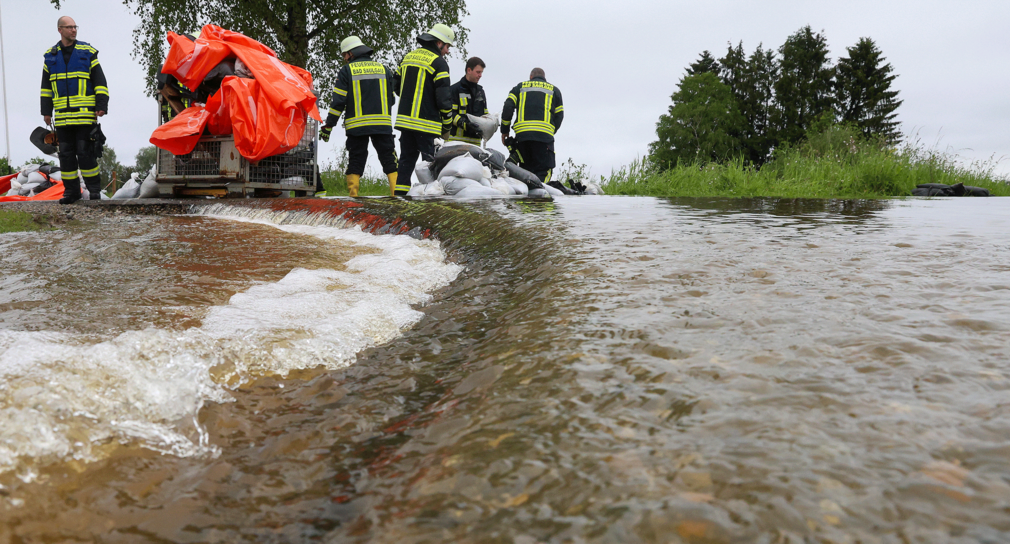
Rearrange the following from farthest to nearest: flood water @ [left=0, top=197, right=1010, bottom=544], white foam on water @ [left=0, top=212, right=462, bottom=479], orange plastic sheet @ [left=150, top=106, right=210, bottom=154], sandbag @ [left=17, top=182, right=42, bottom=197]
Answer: sandbag @ [left=17, top=182, right=42, bottom=197] < orange plastic sheet @ [left=150, top=106, right=210, bottom=154] < white foam on water @ [left=0, top=212, right=462, bottom=479] < flood water @ [left=0, top=197, right=1010, bottom=544]

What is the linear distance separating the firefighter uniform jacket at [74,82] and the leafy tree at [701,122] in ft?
118

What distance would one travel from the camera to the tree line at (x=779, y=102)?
4003 centimetres

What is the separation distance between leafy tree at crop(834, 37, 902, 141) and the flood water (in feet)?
146

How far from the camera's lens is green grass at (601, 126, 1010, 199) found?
10.3 m

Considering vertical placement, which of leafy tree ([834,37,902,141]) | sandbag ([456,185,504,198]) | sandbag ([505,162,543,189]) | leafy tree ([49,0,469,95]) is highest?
leafy tree ([834,37,902,141])

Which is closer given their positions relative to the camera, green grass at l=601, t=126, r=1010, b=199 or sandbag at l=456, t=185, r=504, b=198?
sandbag at l=456, t=185, r=504, b=198

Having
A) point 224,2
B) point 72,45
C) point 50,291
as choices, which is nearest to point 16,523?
point 50,291

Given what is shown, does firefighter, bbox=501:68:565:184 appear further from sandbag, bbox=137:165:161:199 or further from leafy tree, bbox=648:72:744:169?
leafy tree, bbox=648:72:744:169

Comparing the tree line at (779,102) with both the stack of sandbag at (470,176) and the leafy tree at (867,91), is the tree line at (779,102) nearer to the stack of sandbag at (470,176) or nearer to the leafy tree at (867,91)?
the leafy tree at (867,91)

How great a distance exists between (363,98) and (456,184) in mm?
1576

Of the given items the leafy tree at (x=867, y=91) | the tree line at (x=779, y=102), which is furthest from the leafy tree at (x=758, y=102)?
the leafy tree at (x=867, y=91)

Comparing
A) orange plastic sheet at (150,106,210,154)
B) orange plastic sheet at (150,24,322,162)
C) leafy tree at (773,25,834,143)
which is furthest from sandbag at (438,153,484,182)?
leafy tree at (773,25,834,143)

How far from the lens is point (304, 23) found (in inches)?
616

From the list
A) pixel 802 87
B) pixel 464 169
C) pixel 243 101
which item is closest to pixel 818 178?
pixel 464 169
